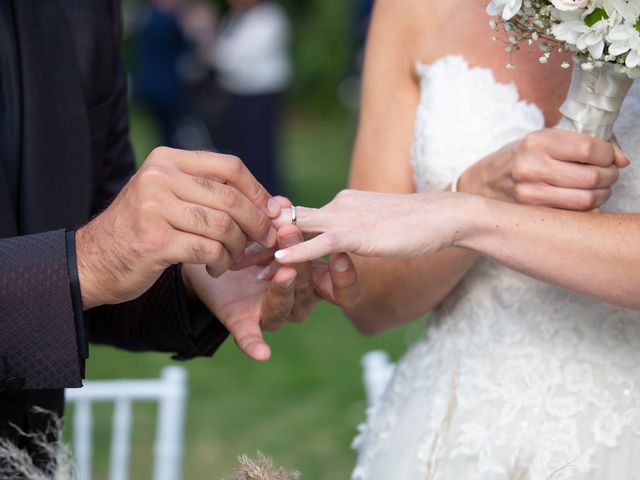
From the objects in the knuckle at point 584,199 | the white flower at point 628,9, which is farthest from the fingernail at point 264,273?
the white flower at point 628,9

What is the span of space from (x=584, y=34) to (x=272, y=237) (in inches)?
26.2

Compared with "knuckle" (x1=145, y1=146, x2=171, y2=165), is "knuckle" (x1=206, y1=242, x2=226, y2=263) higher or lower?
lower

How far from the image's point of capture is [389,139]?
2.46m

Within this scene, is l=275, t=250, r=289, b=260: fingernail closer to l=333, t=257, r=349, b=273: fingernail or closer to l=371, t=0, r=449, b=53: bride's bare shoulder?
l=333, t=257, r=349, b=273: fingernail

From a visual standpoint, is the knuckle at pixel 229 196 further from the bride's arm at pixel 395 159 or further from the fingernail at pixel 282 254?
the bride's arm at pixel 395 159

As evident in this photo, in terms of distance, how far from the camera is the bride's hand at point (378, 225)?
1840 mm

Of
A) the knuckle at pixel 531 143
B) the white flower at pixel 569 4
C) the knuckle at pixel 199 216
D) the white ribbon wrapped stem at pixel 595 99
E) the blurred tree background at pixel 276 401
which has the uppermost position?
the white flower at pixel 569 4

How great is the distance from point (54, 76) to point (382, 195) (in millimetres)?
731

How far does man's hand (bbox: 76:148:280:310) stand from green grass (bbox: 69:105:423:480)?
9.98 feet

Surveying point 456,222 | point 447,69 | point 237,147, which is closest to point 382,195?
point 456,222

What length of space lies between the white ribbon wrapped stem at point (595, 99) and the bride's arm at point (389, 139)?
544 millimetres

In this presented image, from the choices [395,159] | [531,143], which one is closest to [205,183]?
[531,143]

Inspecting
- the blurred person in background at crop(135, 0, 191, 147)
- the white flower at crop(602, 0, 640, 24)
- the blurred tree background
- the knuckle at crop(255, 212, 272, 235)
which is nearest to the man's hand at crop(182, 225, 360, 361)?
the knuckle at crop(255, 212, 272, 235)

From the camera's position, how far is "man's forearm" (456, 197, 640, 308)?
1921 mm
